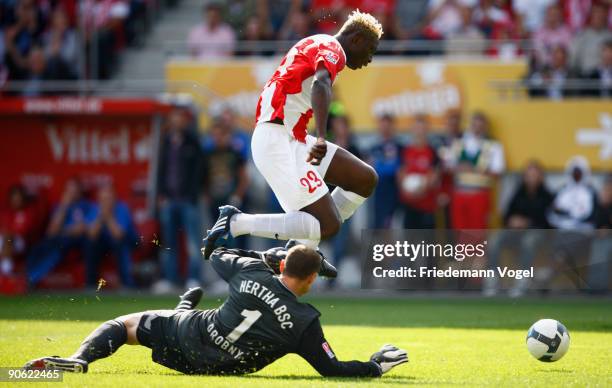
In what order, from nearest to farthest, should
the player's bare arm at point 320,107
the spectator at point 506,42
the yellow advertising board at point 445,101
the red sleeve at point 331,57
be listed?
1. the player's bare arm at point 320,107
2. the red sleeve at point 331,57
3. the yellow advertising board at point 445,101
4. the spectator at point 506,42

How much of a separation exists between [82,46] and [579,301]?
32.8 ft

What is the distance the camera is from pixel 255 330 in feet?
26.2

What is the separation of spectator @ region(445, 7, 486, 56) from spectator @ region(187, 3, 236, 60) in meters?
3.70

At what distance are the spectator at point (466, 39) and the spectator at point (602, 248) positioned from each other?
129 inches

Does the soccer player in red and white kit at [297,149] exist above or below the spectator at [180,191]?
above

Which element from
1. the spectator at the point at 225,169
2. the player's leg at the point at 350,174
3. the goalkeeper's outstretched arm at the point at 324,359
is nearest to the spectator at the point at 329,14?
the spectator at the point at 225,169

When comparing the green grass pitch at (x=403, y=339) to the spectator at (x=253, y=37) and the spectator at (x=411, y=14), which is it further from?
the spectator at (x=411, y=14)

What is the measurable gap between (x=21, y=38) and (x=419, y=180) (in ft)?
27.3

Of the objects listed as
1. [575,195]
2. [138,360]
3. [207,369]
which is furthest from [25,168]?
[207,369]

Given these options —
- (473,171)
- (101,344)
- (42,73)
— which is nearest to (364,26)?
(101,344)

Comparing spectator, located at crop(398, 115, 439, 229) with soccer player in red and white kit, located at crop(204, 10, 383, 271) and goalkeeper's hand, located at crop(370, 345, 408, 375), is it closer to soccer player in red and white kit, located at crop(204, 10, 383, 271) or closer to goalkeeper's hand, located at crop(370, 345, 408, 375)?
soccer player in red and white kit, located at crop(204, 10, 383, 271)

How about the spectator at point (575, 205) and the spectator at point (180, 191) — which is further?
the spectator at point (180, 191)

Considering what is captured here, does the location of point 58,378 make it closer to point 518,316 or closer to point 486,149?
point 518,316

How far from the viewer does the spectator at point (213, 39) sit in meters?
19.6
